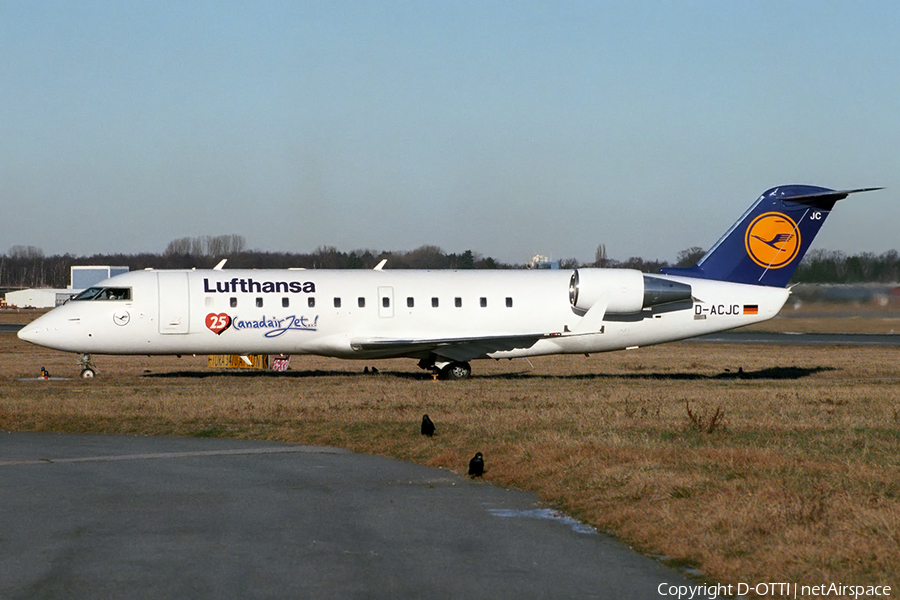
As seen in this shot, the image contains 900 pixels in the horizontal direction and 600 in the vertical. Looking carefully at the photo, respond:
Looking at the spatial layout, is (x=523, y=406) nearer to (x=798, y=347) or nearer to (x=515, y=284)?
(x=515, y=284)

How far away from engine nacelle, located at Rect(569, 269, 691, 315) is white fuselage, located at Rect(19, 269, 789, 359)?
0.23 metres

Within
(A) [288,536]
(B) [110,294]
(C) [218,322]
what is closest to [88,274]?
(B) [110,294]

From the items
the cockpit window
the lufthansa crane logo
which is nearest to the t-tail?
the lufthansa crane logo

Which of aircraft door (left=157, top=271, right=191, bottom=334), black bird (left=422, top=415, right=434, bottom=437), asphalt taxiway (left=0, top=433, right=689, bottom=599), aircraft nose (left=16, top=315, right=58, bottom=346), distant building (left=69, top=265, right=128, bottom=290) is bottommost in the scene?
asphalt taxiway (left=0, top=433, right=689, bottom=599)

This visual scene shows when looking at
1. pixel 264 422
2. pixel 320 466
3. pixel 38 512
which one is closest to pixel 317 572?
pixel 38 512

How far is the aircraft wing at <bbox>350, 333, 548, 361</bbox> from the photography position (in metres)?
33.5

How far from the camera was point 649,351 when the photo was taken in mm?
54000

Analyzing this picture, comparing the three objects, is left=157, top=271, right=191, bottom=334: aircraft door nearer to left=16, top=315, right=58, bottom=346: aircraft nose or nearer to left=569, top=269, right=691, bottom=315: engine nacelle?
left=16, top=315, right=58, bottom=346: aircraft nose

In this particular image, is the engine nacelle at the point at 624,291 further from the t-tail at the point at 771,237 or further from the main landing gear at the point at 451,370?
the main landing gear at the point at 451,370

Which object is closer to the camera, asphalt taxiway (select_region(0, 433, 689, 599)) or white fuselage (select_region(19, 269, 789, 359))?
asphalt taxiway (select_region(0, 433, 689, 599))

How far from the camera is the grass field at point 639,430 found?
10.9 m

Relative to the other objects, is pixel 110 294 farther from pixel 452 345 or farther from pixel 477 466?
pixel 477 466

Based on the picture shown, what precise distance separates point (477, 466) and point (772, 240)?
2316 cm

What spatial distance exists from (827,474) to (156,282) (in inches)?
951
